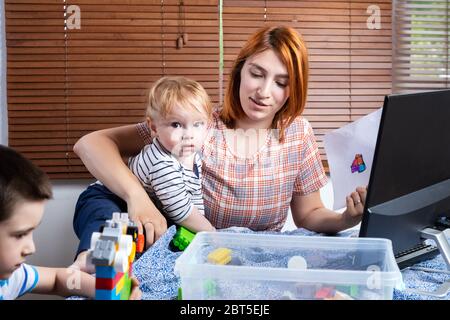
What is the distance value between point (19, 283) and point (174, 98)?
618 millimetres

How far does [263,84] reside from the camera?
1521 mm

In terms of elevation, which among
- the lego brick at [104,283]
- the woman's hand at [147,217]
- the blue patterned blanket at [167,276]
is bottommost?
the blue patterned blanket at [167,276]

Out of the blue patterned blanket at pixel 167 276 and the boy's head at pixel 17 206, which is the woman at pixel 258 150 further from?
the boy's head at pixel 17 206

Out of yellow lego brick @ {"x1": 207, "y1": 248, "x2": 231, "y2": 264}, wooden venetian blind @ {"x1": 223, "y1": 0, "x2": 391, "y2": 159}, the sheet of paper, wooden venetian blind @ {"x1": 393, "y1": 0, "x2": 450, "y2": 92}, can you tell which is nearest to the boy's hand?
yellow lego brick @ {"x1": 207, "y1": 248, "x2": 231, "y2": 264}

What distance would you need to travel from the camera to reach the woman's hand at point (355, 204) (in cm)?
127

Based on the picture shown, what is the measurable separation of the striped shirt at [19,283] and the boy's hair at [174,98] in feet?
1.84

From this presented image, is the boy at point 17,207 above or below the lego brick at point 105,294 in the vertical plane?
above

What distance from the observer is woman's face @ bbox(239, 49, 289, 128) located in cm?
152

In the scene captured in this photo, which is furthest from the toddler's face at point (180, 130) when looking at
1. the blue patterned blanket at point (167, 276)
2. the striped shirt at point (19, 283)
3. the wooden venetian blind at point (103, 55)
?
the wooden venetian blind at point (103, 55)

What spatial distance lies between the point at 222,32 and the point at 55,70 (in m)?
0.68

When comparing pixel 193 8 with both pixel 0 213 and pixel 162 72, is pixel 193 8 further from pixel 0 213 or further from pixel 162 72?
pixel 0 213

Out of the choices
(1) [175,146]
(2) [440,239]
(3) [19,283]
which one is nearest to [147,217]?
(1) [175,146]

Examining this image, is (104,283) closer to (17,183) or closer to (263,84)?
(17,183)

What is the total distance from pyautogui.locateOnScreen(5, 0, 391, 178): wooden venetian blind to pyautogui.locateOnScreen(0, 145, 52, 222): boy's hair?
1489mm
